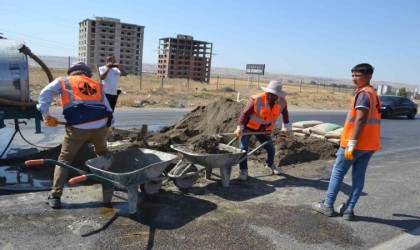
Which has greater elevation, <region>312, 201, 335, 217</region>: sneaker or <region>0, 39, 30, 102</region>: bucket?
<region>0, 39, 30, 102</region>: bucket

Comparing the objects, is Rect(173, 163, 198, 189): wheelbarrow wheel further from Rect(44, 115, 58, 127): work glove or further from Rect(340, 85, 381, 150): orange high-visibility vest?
Rect(340, 85, 381, 150): orange high-visibility vest

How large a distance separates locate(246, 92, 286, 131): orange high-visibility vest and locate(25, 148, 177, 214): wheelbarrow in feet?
5.77

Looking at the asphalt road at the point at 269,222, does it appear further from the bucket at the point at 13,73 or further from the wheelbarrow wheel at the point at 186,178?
the bucket at the point at 13,73

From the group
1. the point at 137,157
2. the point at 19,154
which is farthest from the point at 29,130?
the point at 137,157

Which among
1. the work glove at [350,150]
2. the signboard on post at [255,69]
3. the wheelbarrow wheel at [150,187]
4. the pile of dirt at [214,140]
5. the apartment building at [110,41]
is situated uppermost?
the apartment building at [110,41]

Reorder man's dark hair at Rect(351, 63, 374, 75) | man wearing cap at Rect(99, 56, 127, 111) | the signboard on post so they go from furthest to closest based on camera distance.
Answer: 1. the signboard on post
2. man wearing cap at Rect(99, 56, 127, 111)
3. man's dark hair at Rect(351, 63, 374, 75)

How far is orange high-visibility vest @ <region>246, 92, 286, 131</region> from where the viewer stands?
19.4ft

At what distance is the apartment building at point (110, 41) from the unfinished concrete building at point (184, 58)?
3182 mm

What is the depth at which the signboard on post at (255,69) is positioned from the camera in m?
43.7

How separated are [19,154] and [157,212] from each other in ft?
11.8

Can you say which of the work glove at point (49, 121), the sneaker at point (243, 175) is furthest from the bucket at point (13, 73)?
the sneaker at point (243, 175)

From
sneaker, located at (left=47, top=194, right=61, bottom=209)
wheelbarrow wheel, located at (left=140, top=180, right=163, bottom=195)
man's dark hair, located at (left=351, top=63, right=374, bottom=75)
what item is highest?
man's dark hair, located at (left=351, top=63, right=374, bottom=75)

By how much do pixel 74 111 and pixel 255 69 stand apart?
4134cm

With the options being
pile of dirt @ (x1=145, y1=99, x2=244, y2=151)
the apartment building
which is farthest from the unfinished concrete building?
pile of dirt @ (x1=145, y1=99, x2=244, y2=151)
